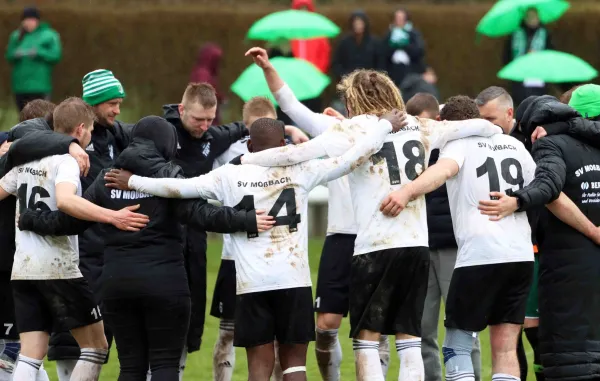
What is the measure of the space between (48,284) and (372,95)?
2.48 metres

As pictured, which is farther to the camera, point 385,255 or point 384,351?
point 384,351

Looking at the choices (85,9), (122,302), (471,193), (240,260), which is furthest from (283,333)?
(85,9)

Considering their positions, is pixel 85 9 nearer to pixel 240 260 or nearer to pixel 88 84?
pixel 88 84

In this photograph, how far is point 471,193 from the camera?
8.39m

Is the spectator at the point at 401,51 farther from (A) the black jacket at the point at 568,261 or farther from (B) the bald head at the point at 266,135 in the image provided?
(B) the bald head at the point at 266,135

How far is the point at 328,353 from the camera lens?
943 cm

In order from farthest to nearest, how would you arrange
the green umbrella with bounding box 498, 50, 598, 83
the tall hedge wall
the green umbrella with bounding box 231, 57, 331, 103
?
the tall hedge wall < the green umbrella with bounding box 498, 50, 598, 83 < the green umbrella with bounding box 231, 57, 331, 103

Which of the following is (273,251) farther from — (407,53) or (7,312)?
(407,53)

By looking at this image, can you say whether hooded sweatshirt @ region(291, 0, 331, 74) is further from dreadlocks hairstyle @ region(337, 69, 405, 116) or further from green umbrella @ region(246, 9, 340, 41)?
dreadlocks hairstyle @ region(337, 69, 405, 116)

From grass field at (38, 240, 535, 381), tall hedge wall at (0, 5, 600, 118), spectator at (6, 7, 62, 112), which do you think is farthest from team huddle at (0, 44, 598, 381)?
tall hedge wall at (0, 5, 600, 118)

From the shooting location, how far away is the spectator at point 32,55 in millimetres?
18609

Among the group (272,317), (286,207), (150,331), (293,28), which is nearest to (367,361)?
(272,317)

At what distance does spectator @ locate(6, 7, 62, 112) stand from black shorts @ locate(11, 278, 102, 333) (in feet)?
34.6

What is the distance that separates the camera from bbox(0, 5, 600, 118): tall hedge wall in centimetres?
2173
